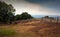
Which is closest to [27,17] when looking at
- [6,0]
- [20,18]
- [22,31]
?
[20,18]

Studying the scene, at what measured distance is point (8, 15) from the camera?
3.42 meters

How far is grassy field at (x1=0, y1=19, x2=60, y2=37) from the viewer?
327 cm

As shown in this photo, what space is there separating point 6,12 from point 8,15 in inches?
4.0

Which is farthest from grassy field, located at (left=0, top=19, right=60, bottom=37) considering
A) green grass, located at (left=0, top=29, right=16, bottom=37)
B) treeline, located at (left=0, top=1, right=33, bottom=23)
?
treeline, located at (left=0, top=1, right=33, bottom=23)

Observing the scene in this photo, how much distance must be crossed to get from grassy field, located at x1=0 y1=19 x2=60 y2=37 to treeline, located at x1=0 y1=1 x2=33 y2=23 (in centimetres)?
14

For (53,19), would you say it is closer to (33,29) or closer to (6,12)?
(33,29)

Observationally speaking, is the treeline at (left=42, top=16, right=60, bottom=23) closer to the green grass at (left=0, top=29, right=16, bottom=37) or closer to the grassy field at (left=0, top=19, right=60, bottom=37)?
the grassy field at (left=0, top=19, right=60, bottom=37)

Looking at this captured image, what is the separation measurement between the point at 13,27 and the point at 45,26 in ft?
2.84

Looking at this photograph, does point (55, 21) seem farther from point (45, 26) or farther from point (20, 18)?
point (20, 18)

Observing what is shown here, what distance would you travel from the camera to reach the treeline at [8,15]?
3.40 m

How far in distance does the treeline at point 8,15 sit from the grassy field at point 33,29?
0.14 m

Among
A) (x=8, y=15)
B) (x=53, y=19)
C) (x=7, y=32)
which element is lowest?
(x=7, y=32)

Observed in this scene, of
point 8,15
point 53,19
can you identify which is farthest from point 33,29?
point 8,15

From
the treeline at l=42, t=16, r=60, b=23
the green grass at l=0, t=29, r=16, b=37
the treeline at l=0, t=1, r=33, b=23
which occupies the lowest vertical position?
the green grass at l=0, t=29, r=16, b=37
